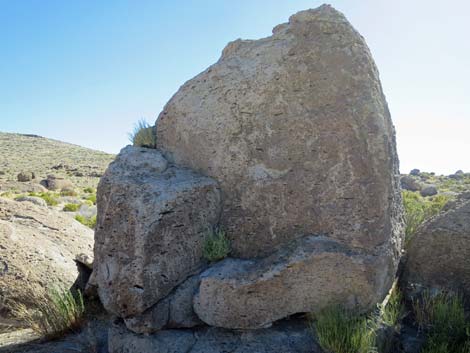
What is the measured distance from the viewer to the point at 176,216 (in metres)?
4.56

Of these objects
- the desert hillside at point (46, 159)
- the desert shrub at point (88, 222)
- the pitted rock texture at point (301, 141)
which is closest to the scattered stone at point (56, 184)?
the desert hillside at point (46, 159)

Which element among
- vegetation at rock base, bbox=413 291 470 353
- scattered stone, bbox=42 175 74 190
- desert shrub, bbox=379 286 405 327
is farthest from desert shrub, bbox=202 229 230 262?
scattered stone, bbox=42 175 74 190

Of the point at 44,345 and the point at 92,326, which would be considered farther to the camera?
the point at 92,326

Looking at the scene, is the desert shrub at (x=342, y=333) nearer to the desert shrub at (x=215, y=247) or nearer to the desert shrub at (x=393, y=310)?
the desert shrub at (x=393, y=310)

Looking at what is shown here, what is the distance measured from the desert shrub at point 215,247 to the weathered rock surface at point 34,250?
2810mm

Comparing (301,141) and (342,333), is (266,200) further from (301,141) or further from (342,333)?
(342,333)

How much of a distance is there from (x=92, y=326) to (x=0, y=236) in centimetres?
227

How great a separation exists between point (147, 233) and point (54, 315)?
2100 millimetres

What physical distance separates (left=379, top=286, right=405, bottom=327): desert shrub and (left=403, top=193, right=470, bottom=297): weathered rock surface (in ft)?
0.92

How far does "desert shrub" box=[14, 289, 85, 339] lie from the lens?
16.9ft

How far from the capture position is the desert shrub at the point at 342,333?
12.4 ft

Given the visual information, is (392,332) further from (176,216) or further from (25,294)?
(25,294)

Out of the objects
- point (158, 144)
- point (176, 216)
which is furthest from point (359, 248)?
point (158, 144)

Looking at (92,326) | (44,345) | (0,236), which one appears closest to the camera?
(44,345)
